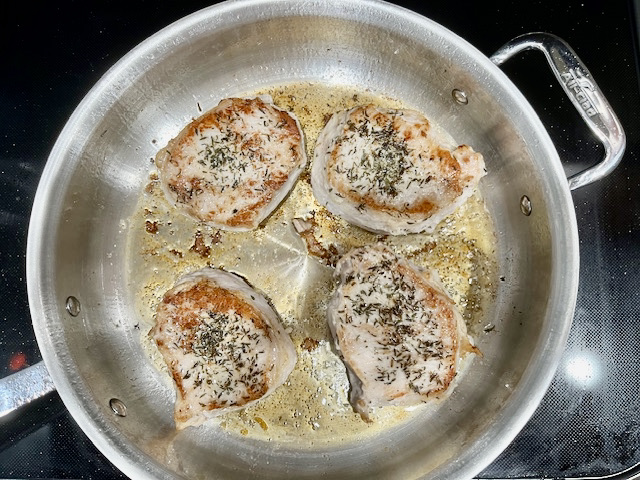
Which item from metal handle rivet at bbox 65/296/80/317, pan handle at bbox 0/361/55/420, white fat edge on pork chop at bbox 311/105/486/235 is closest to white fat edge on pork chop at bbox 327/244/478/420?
white fat edge on pork chop at bbox 311/105/486/235

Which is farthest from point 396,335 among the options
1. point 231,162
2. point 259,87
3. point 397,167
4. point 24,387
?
point 24,387

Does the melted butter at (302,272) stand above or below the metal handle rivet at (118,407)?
above

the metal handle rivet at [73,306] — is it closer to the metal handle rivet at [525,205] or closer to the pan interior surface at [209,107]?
the pan interior surface at [209,107]

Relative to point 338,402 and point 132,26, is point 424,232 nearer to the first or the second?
point 338,402

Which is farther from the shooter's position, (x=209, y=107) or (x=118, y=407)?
(x=209, y=107)

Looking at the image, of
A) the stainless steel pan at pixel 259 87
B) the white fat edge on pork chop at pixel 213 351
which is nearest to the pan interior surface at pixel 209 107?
the stainless steel pan at pixel 259 87

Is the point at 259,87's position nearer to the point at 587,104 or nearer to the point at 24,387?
the point at 587,104

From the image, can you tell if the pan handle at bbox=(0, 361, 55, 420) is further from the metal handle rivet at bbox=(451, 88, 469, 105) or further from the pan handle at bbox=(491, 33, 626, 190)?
the pan handle at bbox=(491, 33, 626, 190)
